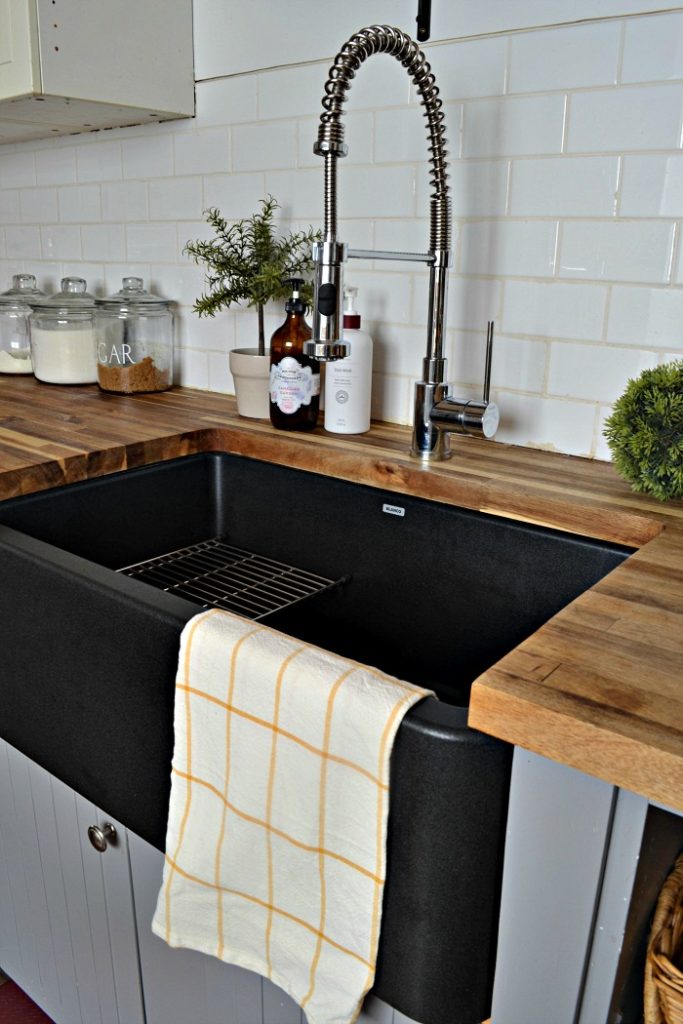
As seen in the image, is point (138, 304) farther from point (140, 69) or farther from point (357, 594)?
point (357, 594)

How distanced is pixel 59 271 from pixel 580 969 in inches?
76.1

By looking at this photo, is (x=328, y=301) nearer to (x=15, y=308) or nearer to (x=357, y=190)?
(x=357, y=190)

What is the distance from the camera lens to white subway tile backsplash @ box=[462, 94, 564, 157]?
1.22 meters

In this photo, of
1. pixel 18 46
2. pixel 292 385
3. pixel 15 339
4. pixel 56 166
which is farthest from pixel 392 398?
pixel 56 166

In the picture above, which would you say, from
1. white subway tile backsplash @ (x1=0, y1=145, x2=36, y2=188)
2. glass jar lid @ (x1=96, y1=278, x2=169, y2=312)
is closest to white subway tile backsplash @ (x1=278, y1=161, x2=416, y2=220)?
glass jar lid @ (x1=96, y1=278, x2=169, y2=312)

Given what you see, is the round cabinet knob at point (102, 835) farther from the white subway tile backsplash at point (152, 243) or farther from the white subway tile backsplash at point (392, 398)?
the white subway tile backsplash at point (152, 243)

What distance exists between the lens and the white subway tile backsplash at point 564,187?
1188 millimetres

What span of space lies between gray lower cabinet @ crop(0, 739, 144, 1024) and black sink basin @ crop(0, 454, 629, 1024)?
0.08m

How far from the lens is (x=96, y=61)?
1521mm

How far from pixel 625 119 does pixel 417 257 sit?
1.09 feet

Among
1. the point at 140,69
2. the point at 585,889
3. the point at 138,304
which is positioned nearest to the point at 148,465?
the point at 138,304

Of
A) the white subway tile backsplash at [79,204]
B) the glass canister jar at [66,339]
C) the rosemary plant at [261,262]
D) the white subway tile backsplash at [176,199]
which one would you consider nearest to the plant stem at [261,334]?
the rosemary plant at [261,262]

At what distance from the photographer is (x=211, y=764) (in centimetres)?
78

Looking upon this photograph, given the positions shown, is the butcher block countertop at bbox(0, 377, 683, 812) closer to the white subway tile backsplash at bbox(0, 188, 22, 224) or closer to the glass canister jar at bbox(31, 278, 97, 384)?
the glass canister jar at bbox(31, 278, 97, 384)
